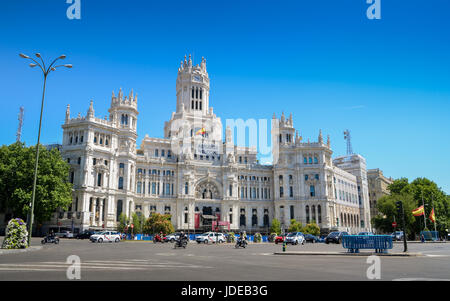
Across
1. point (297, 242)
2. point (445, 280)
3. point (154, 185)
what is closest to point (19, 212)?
point (154, 185)

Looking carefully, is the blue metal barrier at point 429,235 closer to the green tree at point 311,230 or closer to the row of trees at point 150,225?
the green tree at point 311,230

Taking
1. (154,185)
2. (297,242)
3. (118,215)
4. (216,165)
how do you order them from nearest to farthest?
(297,242), (118,215), (154,185), (216,165)

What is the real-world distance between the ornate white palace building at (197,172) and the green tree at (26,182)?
36.9 feet

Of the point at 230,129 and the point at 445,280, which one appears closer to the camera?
the point at 445,280

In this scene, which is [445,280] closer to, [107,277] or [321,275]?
[321,275]

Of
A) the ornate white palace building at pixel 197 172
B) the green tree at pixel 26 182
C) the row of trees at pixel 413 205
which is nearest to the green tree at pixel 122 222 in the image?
the ornate white palace building at pixel 197 172

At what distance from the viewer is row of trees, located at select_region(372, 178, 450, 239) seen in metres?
74.2

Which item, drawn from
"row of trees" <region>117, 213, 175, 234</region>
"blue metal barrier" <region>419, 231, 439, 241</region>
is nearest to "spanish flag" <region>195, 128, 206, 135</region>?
"row of trees" <region>117, 213, 175, 234</region>

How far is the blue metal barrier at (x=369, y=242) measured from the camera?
25183mm

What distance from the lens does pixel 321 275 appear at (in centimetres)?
1348

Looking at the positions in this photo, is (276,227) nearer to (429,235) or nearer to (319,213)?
(319,213)

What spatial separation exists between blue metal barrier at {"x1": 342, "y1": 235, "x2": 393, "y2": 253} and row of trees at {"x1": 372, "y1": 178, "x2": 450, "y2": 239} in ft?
167

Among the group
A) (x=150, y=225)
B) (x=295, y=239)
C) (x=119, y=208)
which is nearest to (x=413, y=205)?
(x=295, y=239)
